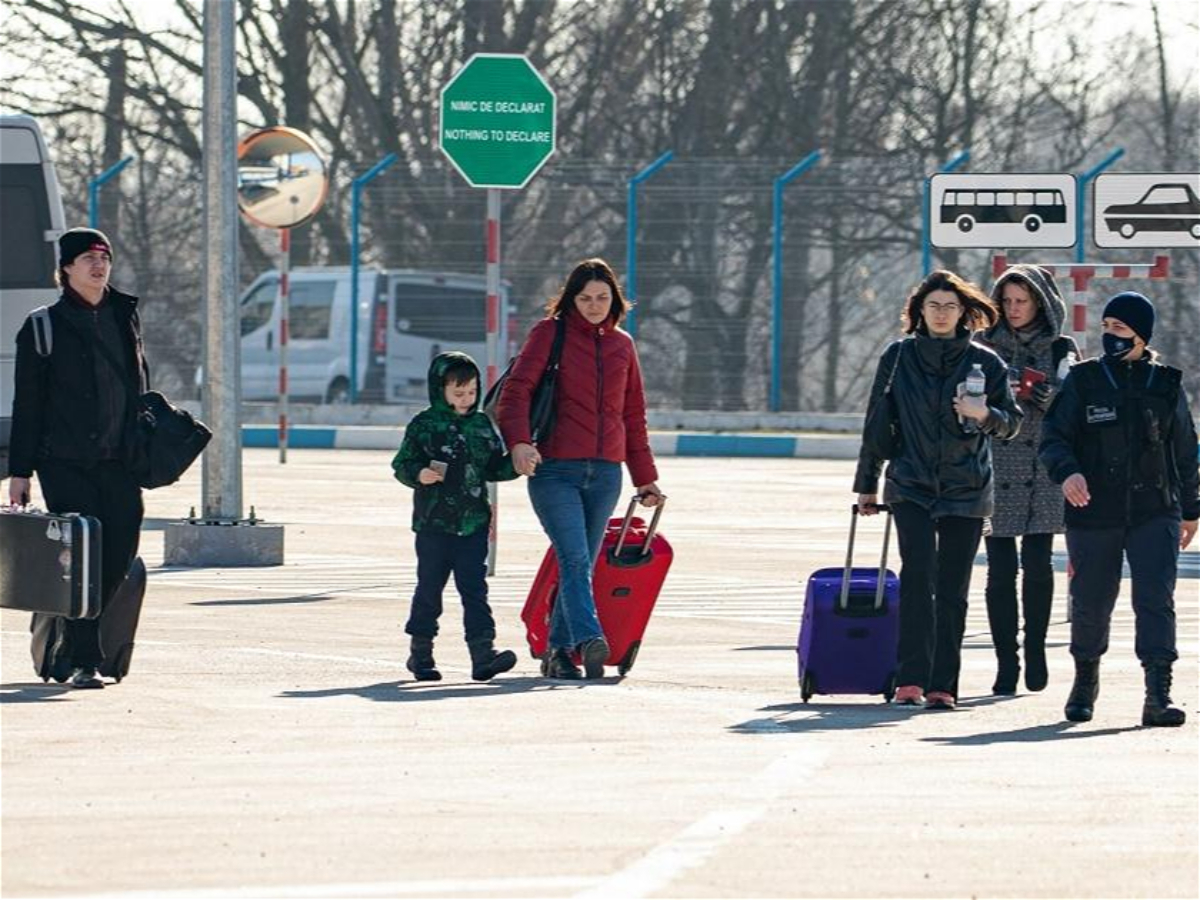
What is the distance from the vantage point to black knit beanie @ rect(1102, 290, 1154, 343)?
10.8m

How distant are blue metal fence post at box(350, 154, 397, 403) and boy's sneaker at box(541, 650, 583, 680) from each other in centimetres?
2375

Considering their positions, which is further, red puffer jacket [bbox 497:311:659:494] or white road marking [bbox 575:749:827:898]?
red puffer jacket [bbox 497:311:659:494]

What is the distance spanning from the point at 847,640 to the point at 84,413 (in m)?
2.80

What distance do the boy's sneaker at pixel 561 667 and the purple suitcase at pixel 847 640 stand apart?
994 mm

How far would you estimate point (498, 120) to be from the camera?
57.0 feet

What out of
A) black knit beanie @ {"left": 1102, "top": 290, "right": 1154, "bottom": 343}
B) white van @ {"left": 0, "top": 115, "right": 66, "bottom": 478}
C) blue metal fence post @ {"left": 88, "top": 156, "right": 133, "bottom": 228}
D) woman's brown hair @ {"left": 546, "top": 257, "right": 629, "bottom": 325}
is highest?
blue metal fence post @ {"left": 88, "top": 156, "right": 133, "bottom": 228}

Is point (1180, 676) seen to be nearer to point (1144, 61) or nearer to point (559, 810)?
point (559, 810)

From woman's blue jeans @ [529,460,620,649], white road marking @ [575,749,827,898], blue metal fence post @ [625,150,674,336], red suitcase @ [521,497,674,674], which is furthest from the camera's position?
blue metal fence post @ [625,150,674,336]

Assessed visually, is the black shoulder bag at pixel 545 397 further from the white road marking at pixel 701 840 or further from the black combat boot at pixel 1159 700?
the white road marking at pixel 701 840

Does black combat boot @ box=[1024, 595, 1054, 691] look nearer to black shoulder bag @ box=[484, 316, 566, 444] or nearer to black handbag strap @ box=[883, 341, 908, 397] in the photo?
black handbag strap @ box=[883, 341, 908, 397]

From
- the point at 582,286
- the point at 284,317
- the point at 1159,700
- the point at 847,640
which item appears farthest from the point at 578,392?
the point at 284,317

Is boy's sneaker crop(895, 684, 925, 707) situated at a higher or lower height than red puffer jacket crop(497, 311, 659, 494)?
lower

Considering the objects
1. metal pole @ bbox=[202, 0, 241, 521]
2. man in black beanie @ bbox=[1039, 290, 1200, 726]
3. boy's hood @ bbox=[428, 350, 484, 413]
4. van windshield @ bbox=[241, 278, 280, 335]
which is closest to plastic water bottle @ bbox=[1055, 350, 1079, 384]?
man in black beanie @ bbox=[1039, 290, 1200, 726]

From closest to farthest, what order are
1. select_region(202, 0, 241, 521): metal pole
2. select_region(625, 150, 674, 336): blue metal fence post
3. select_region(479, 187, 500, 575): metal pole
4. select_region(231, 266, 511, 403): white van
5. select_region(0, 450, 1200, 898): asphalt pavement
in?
select_region(0, 450, 1200, 898): asphalt pavement < select_region(479, 187, 500, 575): metal pole < select_region(202, 0, 241, 521): metal pole < select_region(625, 150, 674, 336): blue metal fence post < select_region(231, 266, 511, 403): white van
